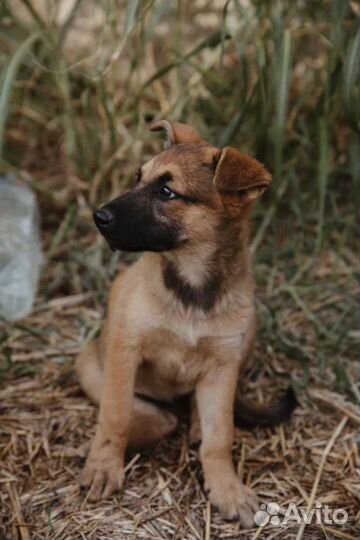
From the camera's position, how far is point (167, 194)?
10.4 ft

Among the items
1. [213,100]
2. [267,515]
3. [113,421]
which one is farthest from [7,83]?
[267,515]

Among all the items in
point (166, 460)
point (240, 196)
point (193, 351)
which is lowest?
point (166, 460)

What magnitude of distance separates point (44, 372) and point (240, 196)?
63.7 inches

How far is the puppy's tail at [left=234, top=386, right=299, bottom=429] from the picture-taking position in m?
3.75

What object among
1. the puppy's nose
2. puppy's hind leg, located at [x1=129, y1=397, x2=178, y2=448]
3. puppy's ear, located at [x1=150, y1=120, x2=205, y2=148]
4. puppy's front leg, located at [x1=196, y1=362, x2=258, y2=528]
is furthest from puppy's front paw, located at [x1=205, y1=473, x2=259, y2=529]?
puppy's ear, located at [x1=150, y1=120, x2=205, y2=148]

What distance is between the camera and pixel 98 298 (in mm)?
4723

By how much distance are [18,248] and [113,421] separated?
1820mm

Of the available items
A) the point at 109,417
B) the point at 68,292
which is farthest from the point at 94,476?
the point at 68,292

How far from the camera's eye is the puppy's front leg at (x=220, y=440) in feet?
10.8

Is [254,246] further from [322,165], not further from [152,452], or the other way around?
[152,452]

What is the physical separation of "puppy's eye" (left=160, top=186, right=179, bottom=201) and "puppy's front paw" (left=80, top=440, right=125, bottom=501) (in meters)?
1.11

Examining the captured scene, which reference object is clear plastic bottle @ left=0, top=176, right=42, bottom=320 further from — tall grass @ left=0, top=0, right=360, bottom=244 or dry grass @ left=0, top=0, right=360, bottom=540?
tall grass @ left=0, top=0, right=360, bottom=244

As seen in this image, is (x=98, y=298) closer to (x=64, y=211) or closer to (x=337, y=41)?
(x=64, y=211)

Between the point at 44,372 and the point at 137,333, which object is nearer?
the point at 137,333
